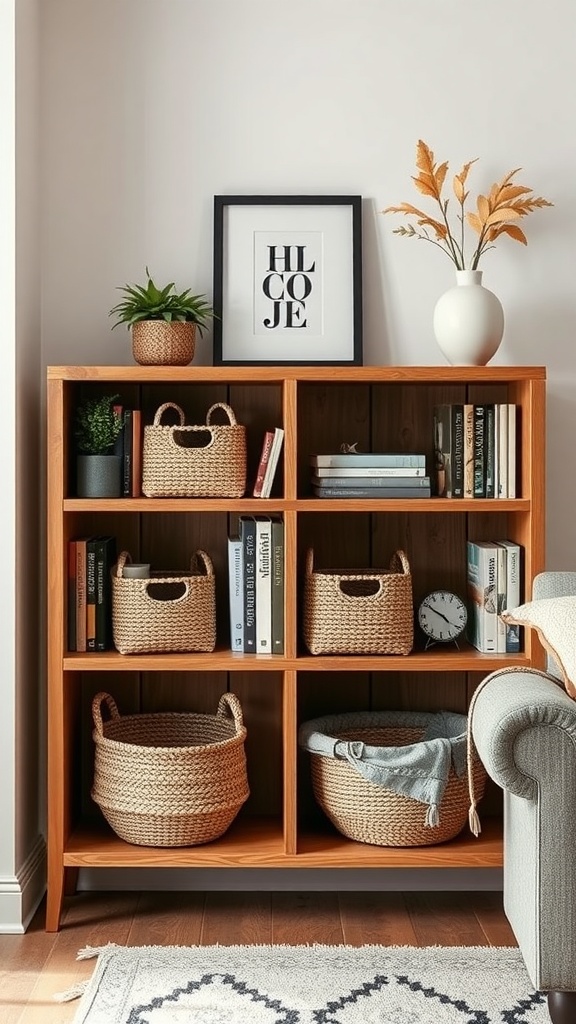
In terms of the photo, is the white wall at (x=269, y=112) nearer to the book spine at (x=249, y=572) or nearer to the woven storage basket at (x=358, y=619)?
the book spine at (x=249, y=572)

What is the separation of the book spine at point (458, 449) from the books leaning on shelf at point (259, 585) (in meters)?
0.44

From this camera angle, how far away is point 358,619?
8.61 feet

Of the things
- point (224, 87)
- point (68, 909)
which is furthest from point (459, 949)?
point (224, 87)

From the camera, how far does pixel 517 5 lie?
2877 mm

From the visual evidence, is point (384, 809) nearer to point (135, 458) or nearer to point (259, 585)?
point (259, 585)

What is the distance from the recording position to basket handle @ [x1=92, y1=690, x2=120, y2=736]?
2.71m

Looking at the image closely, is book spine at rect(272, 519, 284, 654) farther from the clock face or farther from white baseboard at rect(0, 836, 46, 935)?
white baseboard at rect(0, 836, 46, 935)

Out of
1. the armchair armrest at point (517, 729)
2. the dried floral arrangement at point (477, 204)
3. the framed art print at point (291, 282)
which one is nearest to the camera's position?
the armchair armrest at point (517, 729)

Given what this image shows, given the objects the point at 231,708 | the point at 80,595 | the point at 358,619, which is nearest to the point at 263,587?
the point at 358,619

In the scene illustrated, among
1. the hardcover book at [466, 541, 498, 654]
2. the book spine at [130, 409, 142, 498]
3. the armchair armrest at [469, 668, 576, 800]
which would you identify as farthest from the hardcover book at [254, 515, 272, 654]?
the armchair armrest at [469, 668, 576, 800]

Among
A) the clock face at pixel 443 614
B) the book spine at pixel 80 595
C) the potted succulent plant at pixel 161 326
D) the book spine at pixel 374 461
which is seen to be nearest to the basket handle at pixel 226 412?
the potted succulent plant at pixel 161 326

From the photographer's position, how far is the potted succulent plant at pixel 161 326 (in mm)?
2672

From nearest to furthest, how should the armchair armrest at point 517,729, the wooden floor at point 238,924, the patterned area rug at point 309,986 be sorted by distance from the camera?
1. the armchair armrest at point 517,729
2. the patterned area rug at point 309,986
3. the wooden floor at point 238,924

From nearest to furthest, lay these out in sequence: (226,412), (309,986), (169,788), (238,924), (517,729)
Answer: (517,729) < (309,986) < (169,788) < (238,924) < (226,412)
